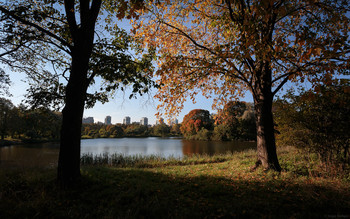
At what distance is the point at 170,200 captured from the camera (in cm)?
324

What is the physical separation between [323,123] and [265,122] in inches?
72.7

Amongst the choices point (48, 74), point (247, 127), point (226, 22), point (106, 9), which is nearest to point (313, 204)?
point (226, 22)

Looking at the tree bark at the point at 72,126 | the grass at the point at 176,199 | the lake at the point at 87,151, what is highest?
the tree bark at the point at 72,126

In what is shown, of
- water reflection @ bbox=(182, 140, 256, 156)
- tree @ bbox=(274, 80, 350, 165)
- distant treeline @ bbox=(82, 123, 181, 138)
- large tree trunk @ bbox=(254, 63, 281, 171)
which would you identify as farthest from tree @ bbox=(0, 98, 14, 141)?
tree @ bbox=(274, 80, 350, 165)

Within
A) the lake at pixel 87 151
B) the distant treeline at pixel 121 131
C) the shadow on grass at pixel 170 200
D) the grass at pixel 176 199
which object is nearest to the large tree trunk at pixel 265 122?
the grass at pixel 176 199

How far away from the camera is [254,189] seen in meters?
3.76

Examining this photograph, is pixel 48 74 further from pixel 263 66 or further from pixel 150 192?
→ pixel 263 66

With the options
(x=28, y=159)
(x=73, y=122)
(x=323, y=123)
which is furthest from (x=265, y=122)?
(x=28, y=159)

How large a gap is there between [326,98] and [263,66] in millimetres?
2241

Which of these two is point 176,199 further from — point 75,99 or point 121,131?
point 121,131

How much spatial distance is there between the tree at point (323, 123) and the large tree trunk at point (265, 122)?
1.06 meters

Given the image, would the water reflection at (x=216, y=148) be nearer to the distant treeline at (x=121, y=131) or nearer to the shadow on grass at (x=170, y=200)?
the shadow on grass at (x=170, y=200)

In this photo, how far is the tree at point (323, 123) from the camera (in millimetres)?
5133

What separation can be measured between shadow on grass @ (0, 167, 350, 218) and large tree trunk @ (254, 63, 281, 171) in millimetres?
1311
